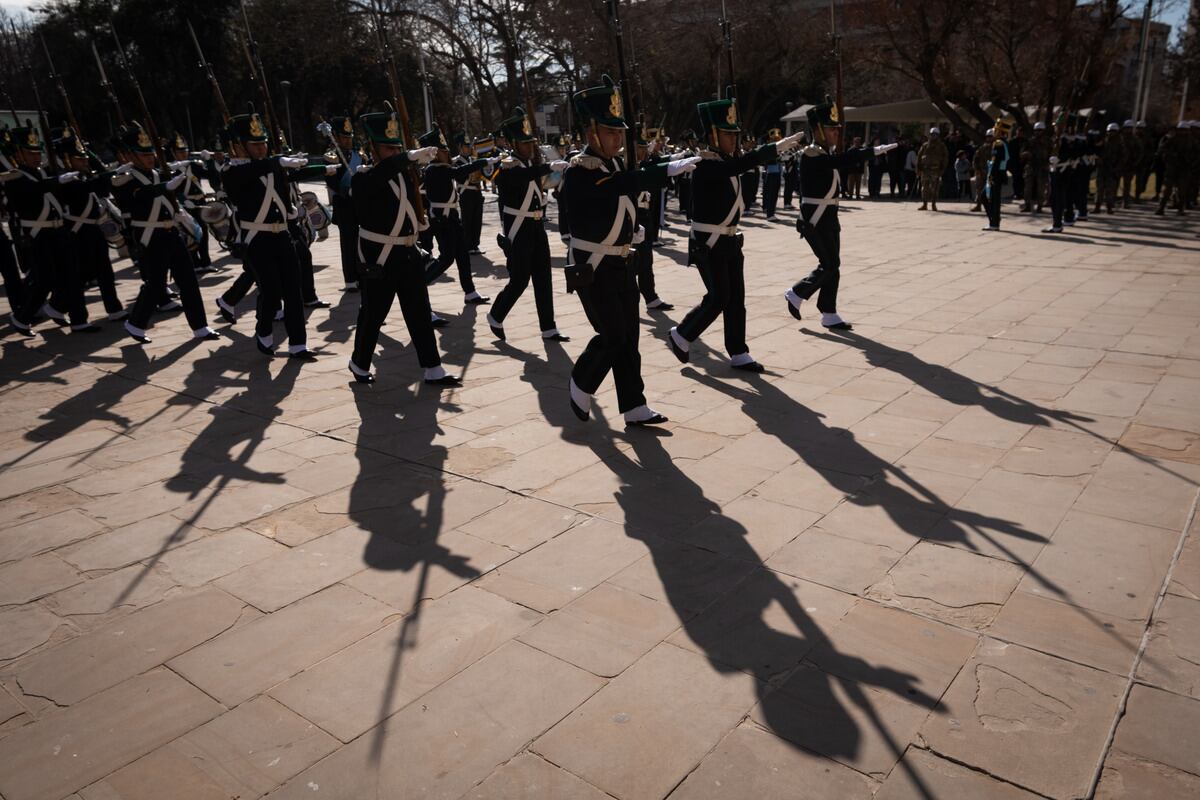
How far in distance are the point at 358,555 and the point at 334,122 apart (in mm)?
7531

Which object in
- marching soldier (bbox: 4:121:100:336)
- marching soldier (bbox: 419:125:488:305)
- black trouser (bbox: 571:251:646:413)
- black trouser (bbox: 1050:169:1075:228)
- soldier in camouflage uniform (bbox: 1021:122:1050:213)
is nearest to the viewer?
black trouser (bbox: 571:251:646:413)

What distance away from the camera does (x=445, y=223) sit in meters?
11.2

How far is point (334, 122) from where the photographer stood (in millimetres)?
10484

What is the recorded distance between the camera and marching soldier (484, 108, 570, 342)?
8.63 meters

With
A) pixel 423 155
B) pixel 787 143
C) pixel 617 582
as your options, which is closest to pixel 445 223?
pixel 423 155

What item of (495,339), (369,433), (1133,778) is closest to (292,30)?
(495,339)

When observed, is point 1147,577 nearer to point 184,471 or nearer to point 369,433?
point 369,433

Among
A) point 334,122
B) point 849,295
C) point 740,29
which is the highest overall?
point 740,29

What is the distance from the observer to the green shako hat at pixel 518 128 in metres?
8.34

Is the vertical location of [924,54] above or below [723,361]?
above

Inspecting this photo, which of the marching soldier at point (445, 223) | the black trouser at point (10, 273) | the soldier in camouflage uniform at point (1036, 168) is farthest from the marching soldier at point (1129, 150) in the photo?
the black trouser at point (10, 273)

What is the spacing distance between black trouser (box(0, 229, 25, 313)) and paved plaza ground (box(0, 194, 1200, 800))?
3.45m

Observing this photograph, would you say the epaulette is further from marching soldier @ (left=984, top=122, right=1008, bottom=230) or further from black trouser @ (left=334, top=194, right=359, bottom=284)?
marching soldier @ (left=984, top=122, right=1008, bottom=230)

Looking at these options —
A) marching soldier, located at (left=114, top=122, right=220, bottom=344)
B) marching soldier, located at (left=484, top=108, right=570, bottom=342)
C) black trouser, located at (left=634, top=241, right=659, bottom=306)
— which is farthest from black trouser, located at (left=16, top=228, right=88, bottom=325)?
black trouser, located at (left=634, top=241, right=659, bottom=306)
